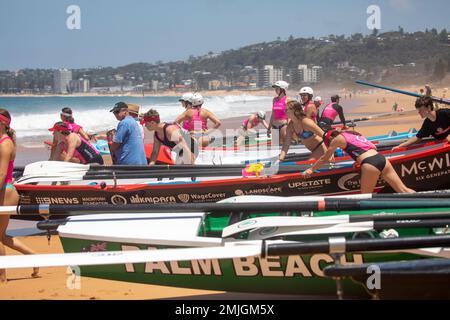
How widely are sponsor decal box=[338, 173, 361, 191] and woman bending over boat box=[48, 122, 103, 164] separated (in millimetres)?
3929

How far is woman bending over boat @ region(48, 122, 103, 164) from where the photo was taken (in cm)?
1025

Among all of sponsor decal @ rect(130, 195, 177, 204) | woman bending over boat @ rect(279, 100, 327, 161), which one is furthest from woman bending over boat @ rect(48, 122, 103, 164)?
woman bending over boat @ rect(279, 100, 327, 161)

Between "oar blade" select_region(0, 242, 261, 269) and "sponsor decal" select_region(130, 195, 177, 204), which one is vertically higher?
"oar blade" select_region(0, 242, 261, 269)

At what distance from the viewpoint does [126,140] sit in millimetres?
9977

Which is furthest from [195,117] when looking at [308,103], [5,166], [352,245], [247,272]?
[352,245]

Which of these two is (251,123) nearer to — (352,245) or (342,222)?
(342,222)

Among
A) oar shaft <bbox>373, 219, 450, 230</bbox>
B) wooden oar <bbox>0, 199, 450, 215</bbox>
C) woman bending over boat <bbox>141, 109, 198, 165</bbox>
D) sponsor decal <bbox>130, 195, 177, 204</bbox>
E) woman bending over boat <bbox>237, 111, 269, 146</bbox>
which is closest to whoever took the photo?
oar shaft <bbox>373, 219, 450, 230</bbox>

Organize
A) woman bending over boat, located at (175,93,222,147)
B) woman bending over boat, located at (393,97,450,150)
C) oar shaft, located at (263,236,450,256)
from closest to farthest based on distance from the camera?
1. oar shaft, located at (263,236,450,256)
2. woman bending over boat, located at (393,97,450,150)
3. woman bending over boat, located at (175,93,222,147)

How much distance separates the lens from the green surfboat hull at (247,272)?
17.8ft

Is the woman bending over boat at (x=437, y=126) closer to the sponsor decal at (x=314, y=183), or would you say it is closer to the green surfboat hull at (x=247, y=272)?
the sponsor decal at (x=314, y=183)

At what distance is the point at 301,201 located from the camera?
19.6 ft

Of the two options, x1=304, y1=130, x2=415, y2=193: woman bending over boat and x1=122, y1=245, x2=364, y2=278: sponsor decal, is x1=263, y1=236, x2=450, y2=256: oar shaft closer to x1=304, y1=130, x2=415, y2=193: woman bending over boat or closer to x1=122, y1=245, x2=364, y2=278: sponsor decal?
x1=122, y1=245, x2=364, y2=278: sponsor decal
